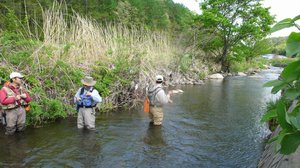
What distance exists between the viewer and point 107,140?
6.22m

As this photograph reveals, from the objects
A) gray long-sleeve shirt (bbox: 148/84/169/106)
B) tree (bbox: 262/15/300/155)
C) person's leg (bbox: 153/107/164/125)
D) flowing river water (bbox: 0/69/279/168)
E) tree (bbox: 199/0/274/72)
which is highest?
tree (bbox: 199/0/274/72)

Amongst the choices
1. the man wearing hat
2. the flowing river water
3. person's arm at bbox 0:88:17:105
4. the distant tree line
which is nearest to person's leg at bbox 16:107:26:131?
the flowing river water

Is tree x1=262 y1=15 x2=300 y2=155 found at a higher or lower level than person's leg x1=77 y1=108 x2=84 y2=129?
higher

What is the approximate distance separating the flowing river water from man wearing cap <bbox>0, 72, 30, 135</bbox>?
0.26m

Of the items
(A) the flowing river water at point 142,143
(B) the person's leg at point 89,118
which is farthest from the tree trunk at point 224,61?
(B) the person's leg at point 89,118

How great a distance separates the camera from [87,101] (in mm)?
6492

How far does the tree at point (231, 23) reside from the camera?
2330 cm

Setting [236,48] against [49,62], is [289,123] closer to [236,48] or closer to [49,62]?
[49,62]

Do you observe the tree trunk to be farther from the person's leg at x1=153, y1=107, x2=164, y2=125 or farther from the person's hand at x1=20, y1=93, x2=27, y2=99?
the person's hand at x1=20, y1=93, x2=27, y2=99

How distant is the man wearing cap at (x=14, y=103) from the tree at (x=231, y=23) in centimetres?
1965

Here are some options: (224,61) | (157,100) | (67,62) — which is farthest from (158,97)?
(224,61)

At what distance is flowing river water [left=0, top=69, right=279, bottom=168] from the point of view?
5168 millimetres

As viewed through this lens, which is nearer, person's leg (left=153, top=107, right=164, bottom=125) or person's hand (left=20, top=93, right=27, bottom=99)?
person's hand (left=20, top=93, right=27, bottom=99)

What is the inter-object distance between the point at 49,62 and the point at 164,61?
8226 millimetres
